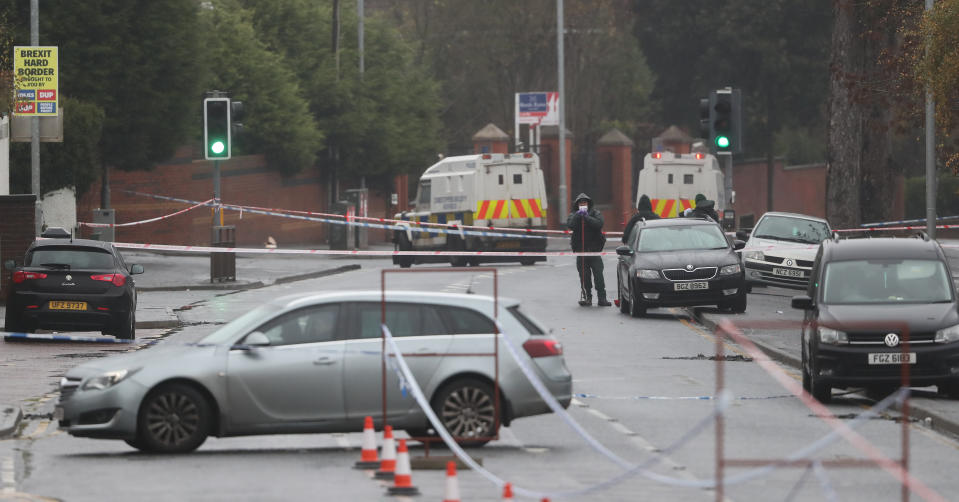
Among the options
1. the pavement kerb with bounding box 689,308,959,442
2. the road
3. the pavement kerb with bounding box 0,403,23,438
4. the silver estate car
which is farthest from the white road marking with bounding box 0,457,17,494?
the pavement kerb with bounding box 689,308,959,442

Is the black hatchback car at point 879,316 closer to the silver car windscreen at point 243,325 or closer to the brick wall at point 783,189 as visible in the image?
the silver car windscreen at point 243,325

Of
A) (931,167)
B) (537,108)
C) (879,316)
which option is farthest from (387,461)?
(537,108)

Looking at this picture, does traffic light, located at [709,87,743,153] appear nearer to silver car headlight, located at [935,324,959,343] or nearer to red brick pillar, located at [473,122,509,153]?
silver car headlight, located at [935,324,959,343]

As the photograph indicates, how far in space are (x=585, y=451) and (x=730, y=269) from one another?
13.2 m

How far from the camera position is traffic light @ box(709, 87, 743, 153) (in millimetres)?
27438

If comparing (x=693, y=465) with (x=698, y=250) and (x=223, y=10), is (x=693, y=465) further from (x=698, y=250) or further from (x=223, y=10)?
(x=223, y=10)

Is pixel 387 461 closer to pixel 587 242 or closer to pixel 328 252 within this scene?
pixel 587 242

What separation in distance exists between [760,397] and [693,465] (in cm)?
453

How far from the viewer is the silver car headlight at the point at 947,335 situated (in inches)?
618

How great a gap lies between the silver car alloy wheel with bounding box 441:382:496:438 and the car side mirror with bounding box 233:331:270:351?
146 cm

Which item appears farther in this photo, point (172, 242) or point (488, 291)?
point (172, 242)

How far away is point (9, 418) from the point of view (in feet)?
47.9

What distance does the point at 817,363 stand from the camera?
1573 cm

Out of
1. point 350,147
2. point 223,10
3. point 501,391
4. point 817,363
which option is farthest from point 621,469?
point 350,147
